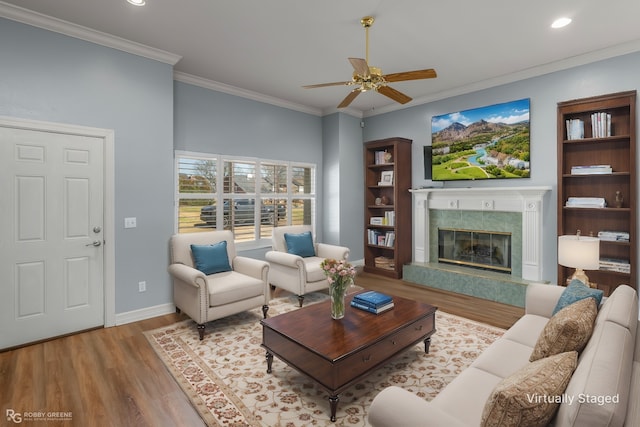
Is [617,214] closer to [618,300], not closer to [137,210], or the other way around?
[618,300]

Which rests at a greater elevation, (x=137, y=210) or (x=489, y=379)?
(x=137, y=210)

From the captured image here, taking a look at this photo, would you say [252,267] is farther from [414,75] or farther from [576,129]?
[576,129]

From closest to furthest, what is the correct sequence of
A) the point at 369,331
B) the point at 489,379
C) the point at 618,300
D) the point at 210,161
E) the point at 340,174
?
1. the point at 489,379
2. the point at 618,300
3. the point at 369,331
4. the point at 210,161
5. the point at 340,174

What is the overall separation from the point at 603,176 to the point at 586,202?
1.23 feet

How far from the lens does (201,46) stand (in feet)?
11.7

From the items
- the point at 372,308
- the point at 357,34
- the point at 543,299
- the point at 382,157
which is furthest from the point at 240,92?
the point at 543,299

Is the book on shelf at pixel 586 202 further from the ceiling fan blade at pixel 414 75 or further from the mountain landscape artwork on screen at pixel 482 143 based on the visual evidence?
the ceiling fan blade at pixel 414 75

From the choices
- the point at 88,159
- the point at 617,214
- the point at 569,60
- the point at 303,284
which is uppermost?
the point at 569,60

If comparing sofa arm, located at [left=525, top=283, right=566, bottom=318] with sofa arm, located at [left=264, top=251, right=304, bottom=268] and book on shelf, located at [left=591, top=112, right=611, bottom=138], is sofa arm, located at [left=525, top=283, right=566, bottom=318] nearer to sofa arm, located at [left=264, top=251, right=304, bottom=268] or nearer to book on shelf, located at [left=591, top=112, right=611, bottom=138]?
book on shelf, located at [left=591, top=112, right=611, bottom=138]

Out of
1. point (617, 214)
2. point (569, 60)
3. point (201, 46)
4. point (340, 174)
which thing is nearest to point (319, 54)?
point (201, 46)

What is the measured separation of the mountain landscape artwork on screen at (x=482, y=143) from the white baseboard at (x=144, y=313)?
4256mm

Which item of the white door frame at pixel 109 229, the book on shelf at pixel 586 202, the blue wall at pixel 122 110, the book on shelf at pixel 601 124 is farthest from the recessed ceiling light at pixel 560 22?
the white door frame at pixel 109 229

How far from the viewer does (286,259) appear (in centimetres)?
415

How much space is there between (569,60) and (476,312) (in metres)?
3.23
